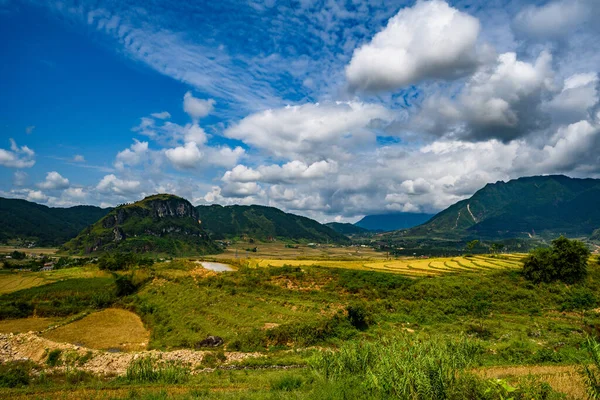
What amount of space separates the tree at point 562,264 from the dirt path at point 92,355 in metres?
45.0

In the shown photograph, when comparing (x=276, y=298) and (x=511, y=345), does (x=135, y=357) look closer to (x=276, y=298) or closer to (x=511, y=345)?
(x=276, y=298)

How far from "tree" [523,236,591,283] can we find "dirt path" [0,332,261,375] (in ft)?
148

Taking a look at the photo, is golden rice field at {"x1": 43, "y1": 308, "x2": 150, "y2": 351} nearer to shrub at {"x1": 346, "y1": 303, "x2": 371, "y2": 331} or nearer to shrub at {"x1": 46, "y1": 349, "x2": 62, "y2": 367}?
shrub at {"x1": 46, "y1": 349, "x2": 62, "y2": 367}

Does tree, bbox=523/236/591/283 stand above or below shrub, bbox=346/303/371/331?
above

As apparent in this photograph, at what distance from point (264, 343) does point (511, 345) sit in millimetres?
19987

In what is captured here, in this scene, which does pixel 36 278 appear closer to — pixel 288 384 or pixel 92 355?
pixel 92 355

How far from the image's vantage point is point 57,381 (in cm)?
A: 1948

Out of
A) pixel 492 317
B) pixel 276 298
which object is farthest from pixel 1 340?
pixel 492 317

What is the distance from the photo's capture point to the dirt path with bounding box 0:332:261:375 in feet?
77.5

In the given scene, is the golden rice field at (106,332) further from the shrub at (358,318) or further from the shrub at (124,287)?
the shrub at (358,318)

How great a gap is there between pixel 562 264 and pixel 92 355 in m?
59.9

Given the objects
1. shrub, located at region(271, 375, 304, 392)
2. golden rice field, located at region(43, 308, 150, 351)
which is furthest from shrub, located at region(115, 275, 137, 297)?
shrub, located at region(271, 375, 304, 392)

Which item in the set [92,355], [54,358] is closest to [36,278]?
[54,358]

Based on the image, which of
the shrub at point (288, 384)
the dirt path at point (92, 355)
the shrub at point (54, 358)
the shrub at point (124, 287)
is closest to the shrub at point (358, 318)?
the dirt path at point (92, 355)
